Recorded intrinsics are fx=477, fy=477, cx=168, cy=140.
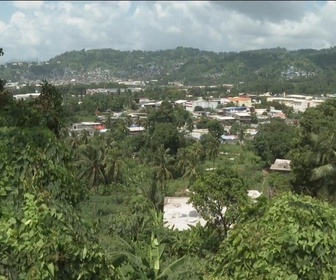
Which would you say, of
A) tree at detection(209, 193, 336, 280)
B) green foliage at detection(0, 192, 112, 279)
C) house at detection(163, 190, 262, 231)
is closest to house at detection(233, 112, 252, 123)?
house at detection(163, 190, 262, 231)

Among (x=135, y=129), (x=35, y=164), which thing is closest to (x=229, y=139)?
(x=135, y=129)

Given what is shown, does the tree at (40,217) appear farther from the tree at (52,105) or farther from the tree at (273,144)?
the tree at (273,144)

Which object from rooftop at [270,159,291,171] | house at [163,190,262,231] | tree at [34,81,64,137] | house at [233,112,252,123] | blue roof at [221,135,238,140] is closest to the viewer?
tree at [34,81,64,137]

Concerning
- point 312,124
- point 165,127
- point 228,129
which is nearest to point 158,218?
point 312,124

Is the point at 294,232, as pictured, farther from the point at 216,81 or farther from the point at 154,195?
the point at 216,81

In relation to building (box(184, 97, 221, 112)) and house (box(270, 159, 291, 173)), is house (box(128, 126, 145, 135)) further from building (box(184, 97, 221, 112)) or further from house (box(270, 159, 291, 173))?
building (box(184, 97, 221, 112))

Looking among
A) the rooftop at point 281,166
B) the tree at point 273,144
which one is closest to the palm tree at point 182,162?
the rooftop at point 281,166
